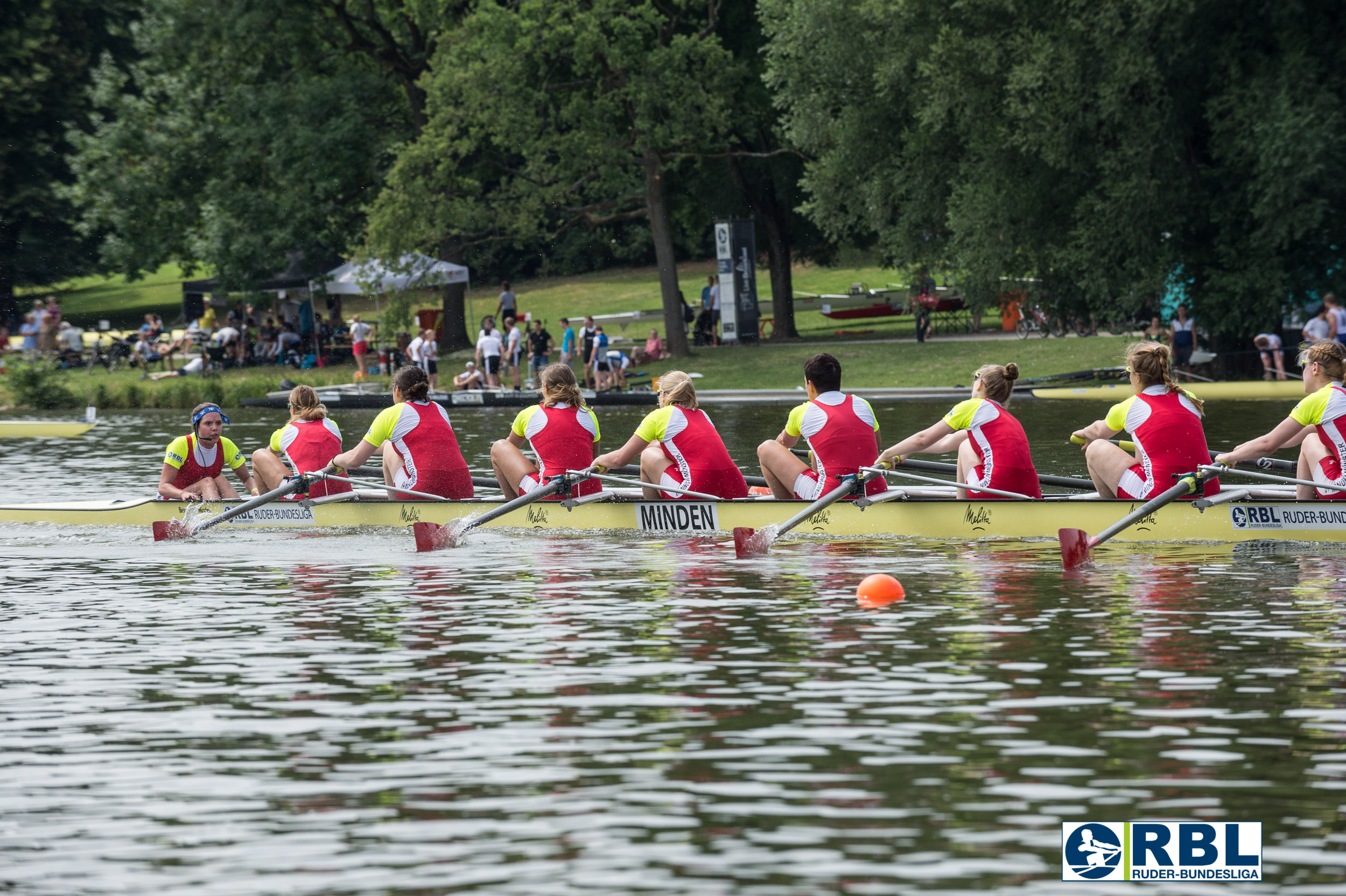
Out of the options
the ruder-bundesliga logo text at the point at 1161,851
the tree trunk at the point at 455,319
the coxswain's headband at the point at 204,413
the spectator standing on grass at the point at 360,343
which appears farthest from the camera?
the tree trunk at the point at 455,319

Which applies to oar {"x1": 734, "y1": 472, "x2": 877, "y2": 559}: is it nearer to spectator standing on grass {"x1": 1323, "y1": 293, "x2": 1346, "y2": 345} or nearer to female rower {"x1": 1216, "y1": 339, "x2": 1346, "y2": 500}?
female rower {"x1": 1216, "y1": 339, "x2": 1346, "y2": 500}

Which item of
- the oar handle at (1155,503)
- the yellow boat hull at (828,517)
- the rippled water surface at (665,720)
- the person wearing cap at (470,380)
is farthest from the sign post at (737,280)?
the oar handle at (1155,503)

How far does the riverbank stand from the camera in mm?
36750

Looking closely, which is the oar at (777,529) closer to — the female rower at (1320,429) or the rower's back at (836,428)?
the rower's back at (836,428)

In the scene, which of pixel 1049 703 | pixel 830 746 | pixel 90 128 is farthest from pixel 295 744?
pixel 90 128

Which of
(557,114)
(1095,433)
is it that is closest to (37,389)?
(557,114)

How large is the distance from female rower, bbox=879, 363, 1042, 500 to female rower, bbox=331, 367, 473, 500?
4.16 metres

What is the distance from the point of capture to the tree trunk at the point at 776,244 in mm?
46719

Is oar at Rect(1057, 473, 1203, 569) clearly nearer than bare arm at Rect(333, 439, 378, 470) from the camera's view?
Yes

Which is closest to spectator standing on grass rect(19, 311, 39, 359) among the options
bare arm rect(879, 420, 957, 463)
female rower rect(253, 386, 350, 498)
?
female rower rect(253, 386, 350, 498)

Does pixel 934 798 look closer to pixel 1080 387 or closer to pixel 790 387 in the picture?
pixel 1080 387

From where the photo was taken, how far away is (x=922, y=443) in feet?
43.3

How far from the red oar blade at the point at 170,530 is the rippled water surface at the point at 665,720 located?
1.82 meters

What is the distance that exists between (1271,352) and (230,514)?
22795mm
